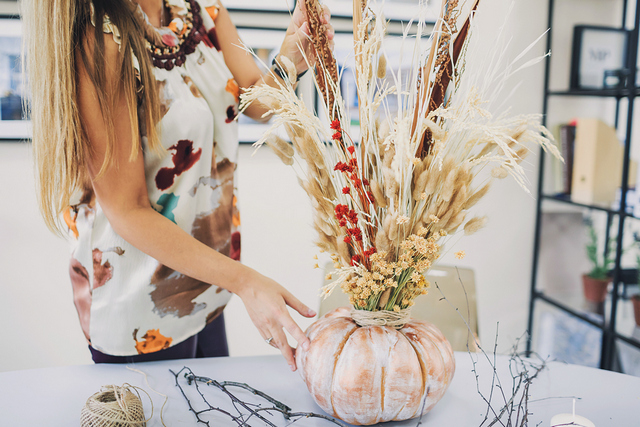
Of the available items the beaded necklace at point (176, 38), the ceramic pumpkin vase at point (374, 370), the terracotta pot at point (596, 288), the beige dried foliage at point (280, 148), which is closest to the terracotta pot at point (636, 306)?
the terracotta pot at point (596, 288)

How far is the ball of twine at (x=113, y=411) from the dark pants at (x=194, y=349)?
0.91ft

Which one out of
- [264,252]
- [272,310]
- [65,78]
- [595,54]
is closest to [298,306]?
[272,310]

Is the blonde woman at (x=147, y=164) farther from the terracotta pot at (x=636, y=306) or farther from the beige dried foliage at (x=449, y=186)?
the terracotta pot at (x=636, y=306)

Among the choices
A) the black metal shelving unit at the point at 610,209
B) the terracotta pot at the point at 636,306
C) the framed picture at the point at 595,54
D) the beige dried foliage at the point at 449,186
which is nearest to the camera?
the beige dried foliage at the point at 449,186

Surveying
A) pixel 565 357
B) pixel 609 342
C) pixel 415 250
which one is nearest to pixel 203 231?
pixel 415 250

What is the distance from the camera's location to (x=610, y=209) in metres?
1.67

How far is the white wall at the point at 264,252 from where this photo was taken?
168 centimetres

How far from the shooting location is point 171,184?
88cm

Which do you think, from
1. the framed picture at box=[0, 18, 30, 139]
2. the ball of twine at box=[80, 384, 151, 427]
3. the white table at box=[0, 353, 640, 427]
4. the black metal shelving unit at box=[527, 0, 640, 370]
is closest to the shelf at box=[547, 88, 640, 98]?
the black metal shelving unit at box=[527, 0, 640, 370]

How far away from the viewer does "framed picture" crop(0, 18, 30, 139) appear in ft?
5.15

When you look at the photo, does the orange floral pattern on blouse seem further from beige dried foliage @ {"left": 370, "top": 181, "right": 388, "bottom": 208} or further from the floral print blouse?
beige dried foliage @ {"left": 370, "top": 181, "right": 388, "bottom": 208}

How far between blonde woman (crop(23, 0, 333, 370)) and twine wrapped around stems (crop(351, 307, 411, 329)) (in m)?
0.09

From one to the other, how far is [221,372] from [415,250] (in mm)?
441

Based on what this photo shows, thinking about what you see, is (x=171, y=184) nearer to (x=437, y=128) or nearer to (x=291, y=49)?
(x=291, y=49)
